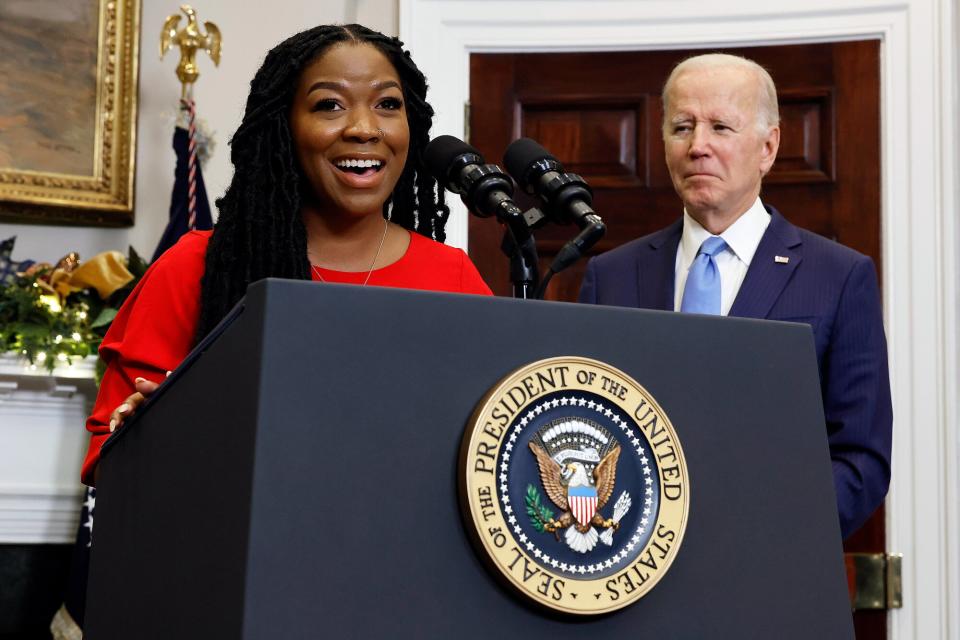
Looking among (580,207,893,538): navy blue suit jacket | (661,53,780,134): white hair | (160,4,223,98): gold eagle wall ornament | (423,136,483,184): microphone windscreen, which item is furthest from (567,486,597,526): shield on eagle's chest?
(160,4,223,98): gold eagle wall ornament

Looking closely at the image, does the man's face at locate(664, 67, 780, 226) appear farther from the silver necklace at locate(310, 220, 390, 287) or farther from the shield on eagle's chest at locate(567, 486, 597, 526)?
the shield on eagle's chest at locate(567, 486, 597, 526)

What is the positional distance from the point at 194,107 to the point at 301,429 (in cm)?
290

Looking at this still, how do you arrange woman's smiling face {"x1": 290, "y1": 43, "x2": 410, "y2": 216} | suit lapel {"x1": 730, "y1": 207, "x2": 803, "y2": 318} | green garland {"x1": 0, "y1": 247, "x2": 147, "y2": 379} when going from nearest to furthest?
woman's smiling face {"x1": 290, "y1": 43, "x2": 410, "y2": 216}, suit lapel {"x1": 730, "y1": 207, "x2": 803, "y2": 318}, green garland {"x1": 0, "y1": 247, "x2": 147, "y2": 379}

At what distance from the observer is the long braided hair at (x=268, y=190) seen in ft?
5.65

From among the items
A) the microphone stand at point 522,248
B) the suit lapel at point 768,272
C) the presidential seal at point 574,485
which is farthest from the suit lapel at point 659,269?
the presidential seal at point 574,485

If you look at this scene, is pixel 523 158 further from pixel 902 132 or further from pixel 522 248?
pixel 902 132

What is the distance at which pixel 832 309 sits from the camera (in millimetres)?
2248

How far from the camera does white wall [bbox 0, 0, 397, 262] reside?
12.4ft

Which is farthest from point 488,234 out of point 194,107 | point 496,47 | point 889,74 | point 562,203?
point 562,203

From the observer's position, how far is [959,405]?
3.28m

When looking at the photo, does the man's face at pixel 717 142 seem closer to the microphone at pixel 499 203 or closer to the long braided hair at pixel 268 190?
the long braided hair at pixel 268 190

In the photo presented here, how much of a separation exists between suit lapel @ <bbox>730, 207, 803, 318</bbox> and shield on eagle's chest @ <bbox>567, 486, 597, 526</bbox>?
131cm

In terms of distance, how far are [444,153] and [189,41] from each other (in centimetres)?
238

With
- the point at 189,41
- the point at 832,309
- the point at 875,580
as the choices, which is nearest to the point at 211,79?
the point at 189,41
